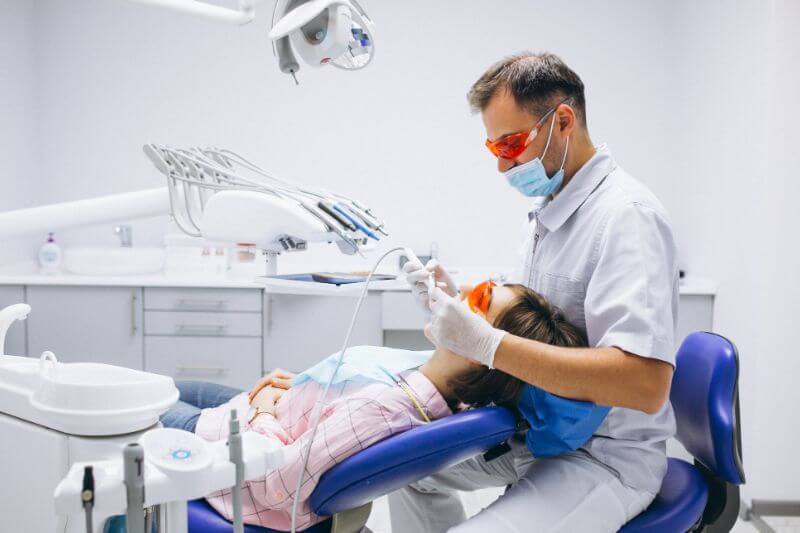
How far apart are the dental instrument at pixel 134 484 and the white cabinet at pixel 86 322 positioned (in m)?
2.28

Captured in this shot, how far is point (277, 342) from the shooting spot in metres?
2.87

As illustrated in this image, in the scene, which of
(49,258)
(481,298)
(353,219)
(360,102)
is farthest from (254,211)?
(49,258)

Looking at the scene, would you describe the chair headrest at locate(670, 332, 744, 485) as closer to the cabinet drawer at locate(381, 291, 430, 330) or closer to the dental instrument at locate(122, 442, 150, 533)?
the dental instrument at locate(122, 442, 150, 533)

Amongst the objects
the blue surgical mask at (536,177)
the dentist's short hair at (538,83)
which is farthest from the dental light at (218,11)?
the blue surgical mask at (536,177)

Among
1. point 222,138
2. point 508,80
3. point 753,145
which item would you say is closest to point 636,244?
point 508,80

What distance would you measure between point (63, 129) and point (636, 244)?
3228mm

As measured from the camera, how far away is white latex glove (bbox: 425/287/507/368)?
1.20 meters

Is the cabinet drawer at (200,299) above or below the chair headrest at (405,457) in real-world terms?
above

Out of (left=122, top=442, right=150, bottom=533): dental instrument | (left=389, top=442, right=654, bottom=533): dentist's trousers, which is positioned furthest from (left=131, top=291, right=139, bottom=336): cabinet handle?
(left=122, top=442, right=150, bottom=533): dental instrument

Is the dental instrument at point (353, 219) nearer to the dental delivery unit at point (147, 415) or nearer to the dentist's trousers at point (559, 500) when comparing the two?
the dental delivery unit at point (147, 415)

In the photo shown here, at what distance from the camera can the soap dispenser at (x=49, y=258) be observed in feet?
10.6

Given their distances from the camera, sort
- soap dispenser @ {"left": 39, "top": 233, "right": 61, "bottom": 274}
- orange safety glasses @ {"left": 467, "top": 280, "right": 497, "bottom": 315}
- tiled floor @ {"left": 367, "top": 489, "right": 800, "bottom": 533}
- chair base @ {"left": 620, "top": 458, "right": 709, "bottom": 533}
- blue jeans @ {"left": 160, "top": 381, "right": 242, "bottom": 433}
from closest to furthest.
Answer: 1. chair base @ {"left": 620, "top": 458, "right": 709, "bottom": 533}
2. orange safety glasses @ {"left": 467, "top": 280, "right": 497, "bottom": 315}
3. blue jeans @ {"left": 160, "top": 381, "right": 242, "bottom": 433}
4. tiled floor @ {"left": 367, "top": 489, "right": 800, "bottom": 533}
5. soap dispenser @ {"left": 39, "top": 233, "right": 61, "bottom": 274}

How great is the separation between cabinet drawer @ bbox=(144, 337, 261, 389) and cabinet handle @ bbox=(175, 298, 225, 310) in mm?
152

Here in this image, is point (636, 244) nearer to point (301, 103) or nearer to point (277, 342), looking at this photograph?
point (277, 342)
